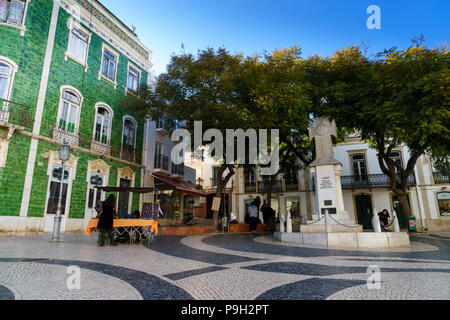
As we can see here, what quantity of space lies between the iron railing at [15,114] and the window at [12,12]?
3.76 m

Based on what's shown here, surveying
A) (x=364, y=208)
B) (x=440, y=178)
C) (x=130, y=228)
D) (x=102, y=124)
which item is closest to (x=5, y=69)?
(x=102, y=124)

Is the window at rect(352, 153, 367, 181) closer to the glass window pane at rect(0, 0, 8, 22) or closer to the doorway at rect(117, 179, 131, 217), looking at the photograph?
the doorway at rect(117, 179, 131, 217)

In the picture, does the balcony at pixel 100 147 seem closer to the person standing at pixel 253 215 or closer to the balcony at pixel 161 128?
the balcony at pixel 161 128

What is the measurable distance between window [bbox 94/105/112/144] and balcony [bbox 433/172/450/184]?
26.9 meters

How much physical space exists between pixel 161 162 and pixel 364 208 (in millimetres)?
19210

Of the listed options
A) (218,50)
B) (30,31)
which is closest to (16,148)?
(30,31)

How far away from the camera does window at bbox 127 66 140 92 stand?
19.1 metres

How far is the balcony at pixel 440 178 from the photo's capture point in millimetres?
23016

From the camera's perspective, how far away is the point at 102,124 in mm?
16578

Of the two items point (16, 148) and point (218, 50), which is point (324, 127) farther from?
point (16, 148)

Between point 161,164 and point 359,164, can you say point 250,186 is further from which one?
point 161,164

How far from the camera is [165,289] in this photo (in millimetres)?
3574
